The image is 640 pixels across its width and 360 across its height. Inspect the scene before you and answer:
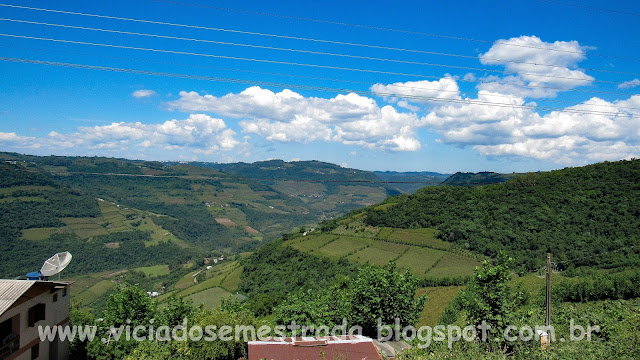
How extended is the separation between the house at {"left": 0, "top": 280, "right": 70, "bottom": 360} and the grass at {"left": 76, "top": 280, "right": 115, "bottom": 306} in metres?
90.9

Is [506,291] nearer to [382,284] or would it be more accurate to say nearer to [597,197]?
[382,284]

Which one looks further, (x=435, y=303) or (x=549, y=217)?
(x=549, y=217)

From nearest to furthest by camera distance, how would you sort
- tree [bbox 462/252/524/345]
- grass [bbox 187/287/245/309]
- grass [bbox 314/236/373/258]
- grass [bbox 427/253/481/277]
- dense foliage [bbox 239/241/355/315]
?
tree [bbox 462/252/524/345] < grass [bbox 427/253/481/277] < dense foliage [bbox 239/241/355/315] < grass [bbox 314/236/373/258] < grass [bbox 187/287/245/309]

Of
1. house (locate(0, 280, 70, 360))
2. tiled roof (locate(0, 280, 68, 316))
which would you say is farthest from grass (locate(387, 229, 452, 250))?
tiled roof (locate(0, 280, 68, 316))

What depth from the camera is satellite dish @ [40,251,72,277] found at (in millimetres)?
20656

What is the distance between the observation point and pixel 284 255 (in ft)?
242

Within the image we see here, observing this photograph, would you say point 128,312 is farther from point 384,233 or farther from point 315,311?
point 384,233

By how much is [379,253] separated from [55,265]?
168ft

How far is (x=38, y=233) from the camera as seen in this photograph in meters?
137

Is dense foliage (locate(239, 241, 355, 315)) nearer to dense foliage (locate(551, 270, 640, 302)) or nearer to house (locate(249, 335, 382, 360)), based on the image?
dense foliage (locate(551, 270, 640, 302))

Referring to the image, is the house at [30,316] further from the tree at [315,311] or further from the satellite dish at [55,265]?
the tree at [315,311]

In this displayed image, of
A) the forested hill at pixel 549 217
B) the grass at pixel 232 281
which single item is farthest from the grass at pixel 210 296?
the forested hill at pixel 549 217

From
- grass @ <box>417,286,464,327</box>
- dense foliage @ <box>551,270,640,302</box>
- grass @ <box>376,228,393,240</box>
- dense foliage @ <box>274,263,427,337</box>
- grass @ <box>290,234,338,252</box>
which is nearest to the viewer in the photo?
dense foliage @ <box>274,263,427,337</box>

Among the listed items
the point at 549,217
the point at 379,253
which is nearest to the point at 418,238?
the point at 379,253
